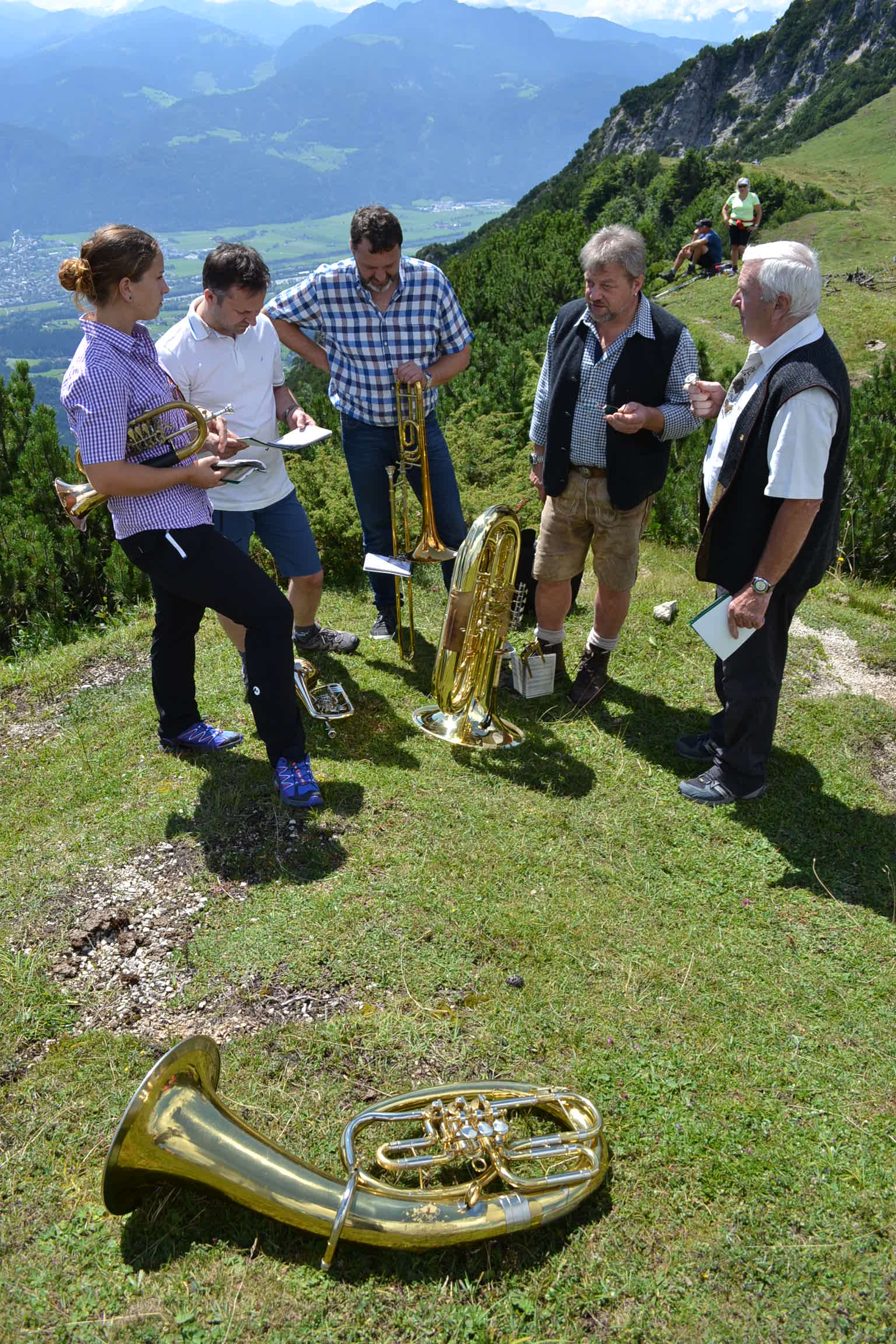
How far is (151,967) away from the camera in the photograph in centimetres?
321

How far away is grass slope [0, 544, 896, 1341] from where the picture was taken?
2285mm

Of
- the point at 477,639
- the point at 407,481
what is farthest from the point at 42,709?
the point at 477,639

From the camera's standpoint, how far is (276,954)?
127 inches

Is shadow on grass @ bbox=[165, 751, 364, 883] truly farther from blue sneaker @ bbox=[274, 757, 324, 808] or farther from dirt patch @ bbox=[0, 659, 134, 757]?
dirt patch @ bbox=[0, 659, 134, 757]

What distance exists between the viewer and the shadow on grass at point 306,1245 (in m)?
2.32

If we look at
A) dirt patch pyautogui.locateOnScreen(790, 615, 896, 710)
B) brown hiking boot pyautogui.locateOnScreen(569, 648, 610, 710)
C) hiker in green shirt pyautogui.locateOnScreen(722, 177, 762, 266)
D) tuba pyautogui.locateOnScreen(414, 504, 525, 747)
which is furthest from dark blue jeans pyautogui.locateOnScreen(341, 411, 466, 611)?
hiker in green shirt pyautogui.locateOnScreen(722, 177, 762, 266)

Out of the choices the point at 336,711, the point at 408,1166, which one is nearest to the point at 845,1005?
the point at 408,1166

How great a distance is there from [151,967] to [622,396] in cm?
323

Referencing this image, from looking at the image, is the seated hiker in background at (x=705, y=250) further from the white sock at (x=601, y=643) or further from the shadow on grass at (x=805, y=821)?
the shadow on grass at (x=805, y=821)

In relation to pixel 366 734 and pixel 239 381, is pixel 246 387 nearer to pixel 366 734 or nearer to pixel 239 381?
pixel 239 381

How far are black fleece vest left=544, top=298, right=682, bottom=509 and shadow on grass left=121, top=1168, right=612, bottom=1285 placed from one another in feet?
10.3

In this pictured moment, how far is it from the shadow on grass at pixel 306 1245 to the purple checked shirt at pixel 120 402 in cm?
242

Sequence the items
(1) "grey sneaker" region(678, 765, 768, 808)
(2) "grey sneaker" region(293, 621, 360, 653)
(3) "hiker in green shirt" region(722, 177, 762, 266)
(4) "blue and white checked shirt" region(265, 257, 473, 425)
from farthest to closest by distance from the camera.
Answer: (3) "hiker in green shirt" region(722, 177, 762, 266), (2) "grey sneaker" region(293, 621, 360, 653), (4) "blue and white checked shirt" region(265, 257, 473, 425), (1) "grey sneaker" region(678, 765, 768, 808)

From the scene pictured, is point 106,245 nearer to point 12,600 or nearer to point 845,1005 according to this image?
point 845,1005
